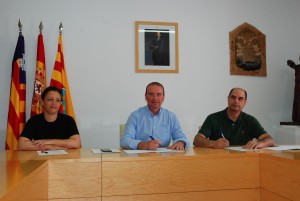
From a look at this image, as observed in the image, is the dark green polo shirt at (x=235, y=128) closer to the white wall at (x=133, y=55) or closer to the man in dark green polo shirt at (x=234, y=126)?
the man in dark green polo shirt at (x=234, y=126)

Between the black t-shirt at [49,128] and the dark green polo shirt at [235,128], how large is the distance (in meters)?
1.08

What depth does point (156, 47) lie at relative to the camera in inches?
147

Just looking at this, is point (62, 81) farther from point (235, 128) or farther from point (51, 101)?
point (235, 128)

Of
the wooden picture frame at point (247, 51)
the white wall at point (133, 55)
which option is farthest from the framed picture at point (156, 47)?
the wooden picture frame at point (247, 51)

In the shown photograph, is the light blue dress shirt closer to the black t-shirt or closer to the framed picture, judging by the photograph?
the black t-shirt

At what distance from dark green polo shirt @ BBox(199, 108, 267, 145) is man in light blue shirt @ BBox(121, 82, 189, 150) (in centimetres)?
25

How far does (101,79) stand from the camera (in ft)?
11.8

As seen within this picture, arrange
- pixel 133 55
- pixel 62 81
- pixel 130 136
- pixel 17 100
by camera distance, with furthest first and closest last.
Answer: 1. pixel 133 55
2. pixel 62 81
3. pixel 17 100
4. pixel 130 136

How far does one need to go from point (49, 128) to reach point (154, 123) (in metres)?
0.85

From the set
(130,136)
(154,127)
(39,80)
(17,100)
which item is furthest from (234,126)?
(17,100)

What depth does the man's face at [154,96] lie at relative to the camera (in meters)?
2.52

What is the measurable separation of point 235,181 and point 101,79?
218 cm

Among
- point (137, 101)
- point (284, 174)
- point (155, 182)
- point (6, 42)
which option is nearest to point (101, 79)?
point (137, 101)

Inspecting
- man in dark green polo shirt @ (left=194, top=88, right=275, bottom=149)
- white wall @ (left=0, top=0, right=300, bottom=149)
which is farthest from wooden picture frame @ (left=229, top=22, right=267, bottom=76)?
man in dark green polo shirt @ (left=194, top=88, right=275, bottom=149)
